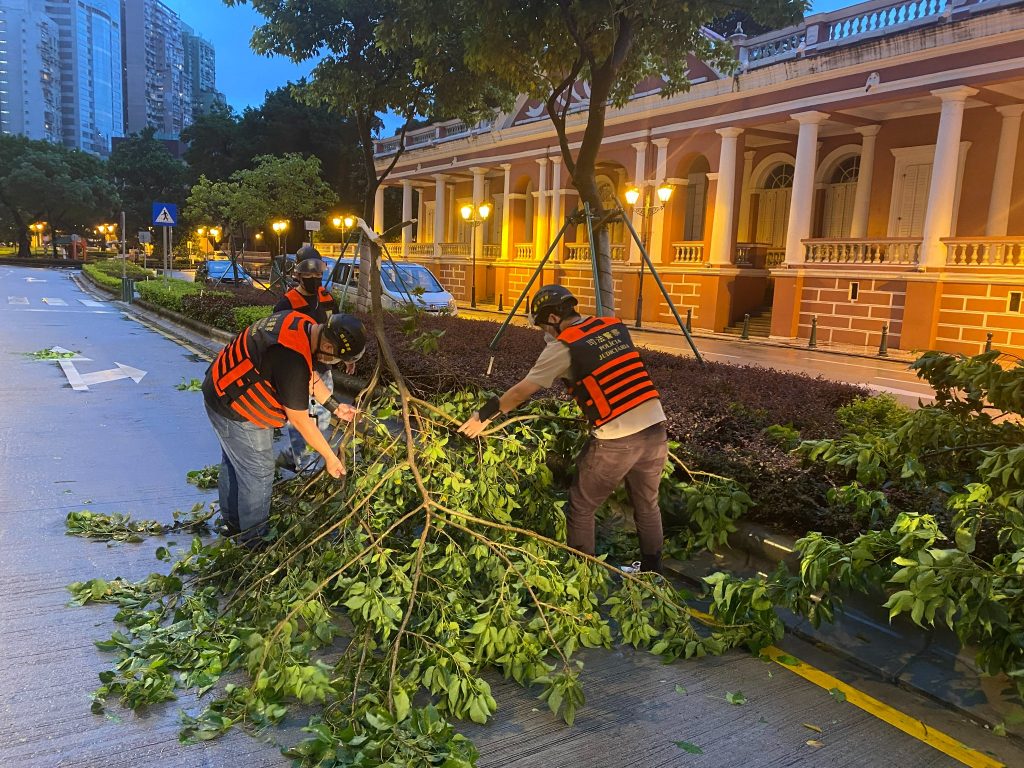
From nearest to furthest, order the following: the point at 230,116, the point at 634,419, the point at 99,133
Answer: the point at 634,419 → the point at 230,116 → the point at 99,133

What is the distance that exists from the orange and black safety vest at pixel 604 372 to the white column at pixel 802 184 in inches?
728

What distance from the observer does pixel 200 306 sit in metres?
16.9

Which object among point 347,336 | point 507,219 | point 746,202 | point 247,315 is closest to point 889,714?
point 347,336

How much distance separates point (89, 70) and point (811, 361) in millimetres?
197630

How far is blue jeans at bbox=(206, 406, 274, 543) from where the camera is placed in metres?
4.45

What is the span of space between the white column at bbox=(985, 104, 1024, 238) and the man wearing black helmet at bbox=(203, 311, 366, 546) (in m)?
19.0

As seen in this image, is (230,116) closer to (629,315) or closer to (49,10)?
(629,315)

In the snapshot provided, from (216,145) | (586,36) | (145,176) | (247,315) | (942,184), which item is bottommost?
(247,315)

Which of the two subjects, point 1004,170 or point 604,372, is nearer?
point 604,372

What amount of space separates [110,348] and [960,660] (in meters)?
14.6

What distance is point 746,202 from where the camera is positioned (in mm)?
25688

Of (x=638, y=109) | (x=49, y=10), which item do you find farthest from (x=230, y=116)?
(x=49, y=10)

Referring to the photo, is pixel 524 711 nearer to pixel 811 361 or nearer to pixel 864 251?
pixel 811 361

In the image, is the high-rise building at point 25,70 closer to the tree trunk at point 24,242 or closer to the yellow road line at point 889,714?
the tree trunk at point 24,242
